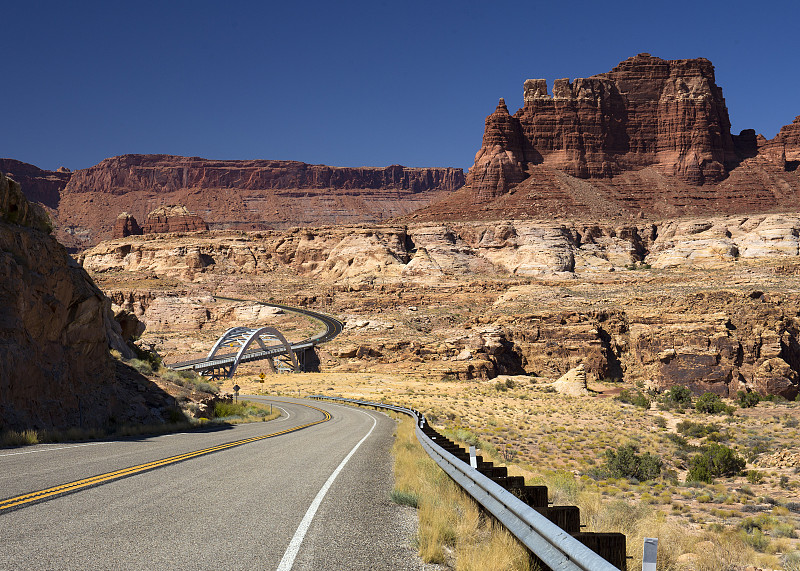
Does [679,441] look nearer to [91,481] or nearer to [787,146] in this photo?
[91,481]

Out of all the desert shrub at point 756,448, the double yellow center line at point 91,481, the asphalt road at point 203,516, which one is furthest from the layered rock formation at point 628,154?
the asphalt road at point 203,516

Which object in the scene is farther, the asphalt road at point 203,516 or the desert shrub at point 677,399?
the desert shrub at point 677,399

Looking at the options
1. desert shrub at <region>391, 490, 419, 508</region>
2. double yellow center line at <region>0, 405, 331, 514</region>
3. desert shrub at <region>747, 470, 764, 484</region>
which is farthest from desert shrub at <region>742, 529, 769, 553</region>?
double yellow center line at <region>0, 405, 331, 514</region>

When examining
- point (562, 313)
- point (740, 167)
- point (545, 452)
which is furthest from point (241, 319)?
point (740, 167)

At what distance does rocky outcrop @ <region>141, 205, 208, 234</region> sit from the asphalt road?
6078 inches

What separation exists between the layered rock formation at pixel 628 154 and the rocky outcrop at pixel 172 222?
2602 inches

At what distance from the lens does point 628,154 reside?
12900cm

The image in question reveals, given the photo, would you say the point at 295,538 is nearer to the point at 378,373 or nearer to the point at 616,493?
the point at 616,493

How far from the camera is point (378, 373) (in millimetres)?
61750

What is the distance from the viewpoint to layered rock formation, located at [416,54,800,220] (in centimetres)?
11556

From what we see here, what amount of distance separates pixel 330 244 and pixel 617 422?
8109cm

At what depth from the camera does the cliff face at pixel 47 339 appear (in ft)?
52.2

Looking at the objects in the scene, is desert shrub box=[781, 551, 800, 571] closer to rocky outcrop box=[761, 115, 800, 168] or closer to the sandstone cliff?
the sandstone cliff

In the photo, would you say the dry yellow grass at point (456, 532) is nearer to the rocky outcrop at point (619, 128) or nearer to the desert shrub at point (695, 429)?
the desert shrub at point (695, 429)
